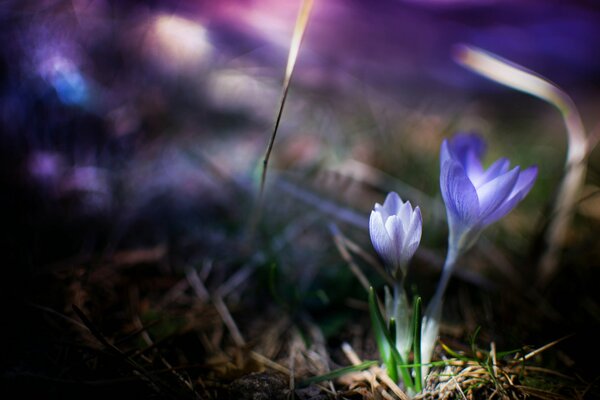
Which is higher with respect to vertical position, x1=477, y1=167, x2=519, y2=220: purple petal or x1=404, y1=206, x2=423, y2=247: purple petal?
x1=477, y1=167, x2=519, y2=220: purple petal

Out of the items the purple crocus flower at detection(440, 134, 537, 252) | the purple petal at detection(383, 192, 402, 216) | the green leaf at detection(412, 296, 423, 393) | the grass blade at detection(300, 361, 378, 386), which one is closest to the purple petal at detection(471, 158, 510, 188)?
the purple crocus flower at detection(440, 134, 537, 252)

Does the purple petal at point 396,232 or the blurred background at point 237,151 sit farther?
the blurred background at point 237,151

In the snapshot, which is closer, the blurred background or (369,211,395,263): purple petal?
(369,211,395,263): purple petal

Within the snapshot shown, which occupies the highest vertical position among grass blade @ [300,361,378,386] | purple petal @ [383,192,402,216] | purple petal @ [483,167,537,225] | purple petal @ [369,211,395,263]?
purple petal @ [483,167,537,225]

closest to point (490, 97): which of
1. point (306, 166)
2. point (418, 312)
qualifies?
point (306, 166)

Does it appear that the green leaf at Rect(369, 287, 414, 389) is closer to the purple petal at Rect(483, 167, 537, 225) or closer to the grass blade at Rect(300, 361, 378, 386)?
the grass blade at Rect(300, 361, 378, 386)

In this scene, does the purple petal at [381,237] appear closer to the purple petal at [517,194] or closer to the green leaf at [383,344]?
the green leaf at [383,344]

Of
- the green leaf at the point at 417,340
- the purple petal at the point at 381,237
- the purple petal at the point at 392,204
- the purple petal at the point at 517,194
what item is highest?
the purple petal at the point at 517,194

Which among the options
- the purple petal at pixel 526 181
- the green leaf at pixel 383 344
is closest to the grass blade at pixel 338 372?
the green leaf at pixel 383 344
